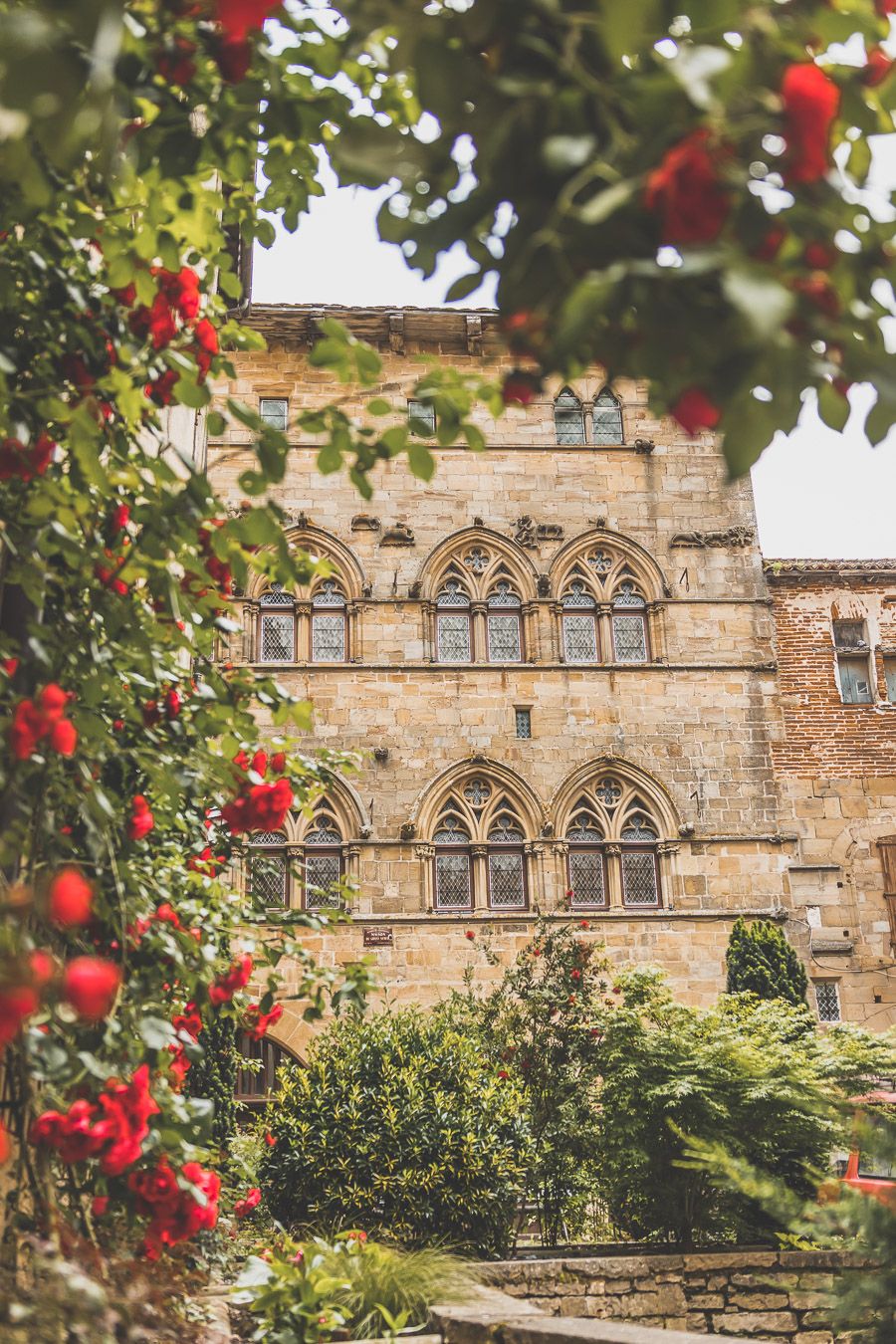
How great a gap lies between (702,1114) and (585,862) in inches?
268

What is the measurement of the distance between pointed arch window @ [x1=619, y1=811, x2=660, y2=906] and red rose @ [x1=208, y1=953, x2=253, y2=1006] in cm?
1274

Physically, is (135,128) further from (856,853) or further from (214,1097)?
(856,853)

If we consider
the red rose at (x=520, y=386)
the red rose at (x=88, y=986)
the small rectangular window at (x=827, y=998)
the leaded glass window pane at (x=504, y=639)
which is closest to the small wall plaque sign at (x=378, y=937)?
the leaded glass window pane at (x=504, y=639)

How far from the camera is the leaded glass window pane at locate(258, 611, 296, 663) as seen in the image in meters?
16.9

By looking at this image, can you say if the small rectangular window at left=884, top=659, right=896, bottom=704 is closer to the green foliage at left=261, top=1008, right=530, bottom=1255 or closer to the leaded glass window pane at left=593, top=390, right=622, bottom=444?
the leaded glass window pane at left=593, top=390, right=622, bottom=444

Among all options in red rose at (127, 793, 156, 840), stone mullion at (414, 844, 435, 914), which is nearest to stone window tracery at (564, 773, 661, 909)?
stone mullion at (414, 844, 435, 914)

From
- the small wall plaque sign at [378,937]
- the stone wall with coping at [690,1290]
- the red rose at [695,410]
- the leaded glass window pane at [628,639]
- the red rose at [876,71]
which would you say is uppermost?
the leaded glass window pane at [628,639]

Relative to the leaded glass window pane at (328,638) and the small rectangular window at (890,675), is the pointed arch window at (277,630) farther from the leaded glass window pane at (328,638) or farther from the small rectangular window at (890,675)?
the small rectangular window at (890,675)

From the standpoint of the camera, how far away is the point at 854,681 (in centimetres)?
1773

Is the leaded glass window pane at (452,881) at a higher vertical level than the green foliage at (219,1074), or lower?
higher

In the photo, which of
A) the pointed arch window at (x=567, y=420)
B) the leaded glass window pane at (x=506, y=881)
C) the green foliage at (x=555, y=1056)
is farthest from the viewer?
the pointed arch window at (x=567, y=420)

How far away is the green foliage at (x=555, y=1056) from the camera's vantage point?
10281mm

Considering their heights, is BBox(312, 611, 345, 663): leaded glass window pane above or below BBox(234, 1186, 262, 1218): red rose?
above

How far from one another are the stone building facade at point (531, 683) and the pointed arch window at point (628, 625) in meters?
0.03
